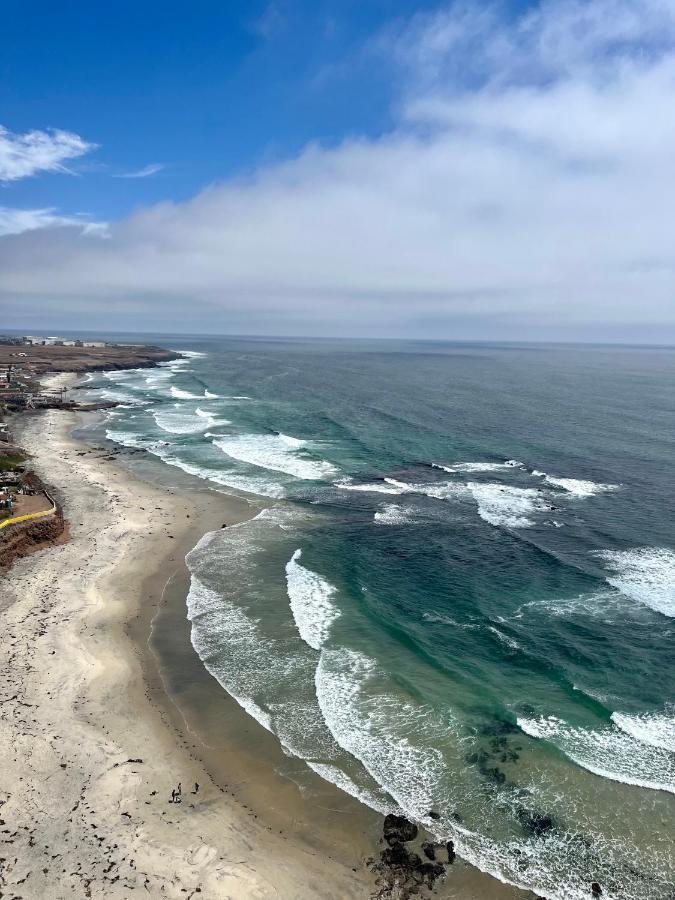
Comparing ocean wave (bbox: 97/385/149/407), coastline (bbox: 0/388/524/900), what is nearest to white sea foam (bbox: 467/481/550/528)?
coastline (bbox: 0/388/524/900)

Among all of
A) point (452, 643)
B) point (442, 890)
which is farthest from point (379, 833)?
point (452, 643)

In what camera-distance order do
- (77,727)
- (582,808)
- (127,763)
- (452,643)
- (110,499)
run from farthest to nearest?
(110,499)
(452,643)
(77,727)
(127,763)
(582,808)

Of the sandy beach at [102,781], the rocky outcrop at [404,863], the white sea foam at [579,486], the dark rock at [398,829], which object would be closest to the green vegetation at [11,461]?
the sandy beach at [102,781]

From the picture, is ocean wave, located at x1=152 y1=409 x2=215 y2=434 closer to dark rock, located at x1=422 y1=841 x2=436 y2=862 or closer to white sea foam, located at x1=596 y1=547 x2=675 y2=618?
white sea foam, located at x1=596 y1=547 x2=675 y2=618

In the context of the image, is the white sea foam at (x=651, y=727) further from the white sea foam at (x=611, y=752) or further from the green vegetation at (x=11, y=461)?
the green vegetation at (x=11, y=461)

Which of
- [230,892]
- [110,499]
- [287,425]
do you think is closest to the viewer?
[230,892]

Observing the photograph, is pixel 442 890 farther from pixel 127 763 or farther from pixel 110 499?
pixel 110 499
